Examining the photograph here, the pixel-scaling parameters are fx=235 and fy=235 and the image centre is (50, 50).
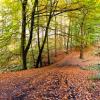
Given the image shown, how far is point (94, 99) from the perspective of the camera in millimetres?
7953

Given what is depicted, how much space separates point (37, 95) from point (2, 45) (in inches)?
297

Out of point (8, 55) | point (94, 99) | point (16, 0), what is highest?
point (16, 0)

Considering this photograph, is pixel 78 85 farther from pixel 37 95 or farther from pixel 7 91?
pixel 7 91

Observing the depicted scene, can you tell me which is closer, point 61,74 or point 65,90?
point 65,90

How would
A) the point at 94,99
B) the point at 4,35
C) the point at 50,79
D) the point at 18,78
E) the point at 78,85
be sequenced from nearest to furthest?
the point at 94,99 → the point at 78,85 → the point at 50,79 → the point at 18,78 → the point at 4,35

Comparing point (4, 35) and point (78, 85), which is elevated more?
point (4, 35)

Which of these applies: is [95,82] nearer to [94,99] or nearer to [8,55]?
[94,99]

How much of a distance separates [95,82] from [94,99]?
1820mm

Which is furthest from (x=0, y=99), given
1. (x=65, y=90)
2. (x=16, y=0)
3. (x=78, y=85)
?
(x=16, y=0)

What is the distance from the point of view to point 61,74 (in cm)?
1080

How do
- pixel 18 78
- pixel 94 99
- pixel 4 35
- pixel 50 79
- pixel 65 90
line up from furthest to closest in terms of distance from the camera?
pixel 4 35 < pixel 18 78 < pixel 50 79 < pixel 65 90 < pixel 94 99

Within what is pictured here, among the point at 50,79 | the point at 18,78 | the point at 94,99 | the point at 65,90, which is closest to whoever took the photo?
the point at 94,99

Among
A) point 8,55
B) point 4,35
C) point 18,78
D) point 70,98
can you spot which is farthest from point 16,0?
point 70,98

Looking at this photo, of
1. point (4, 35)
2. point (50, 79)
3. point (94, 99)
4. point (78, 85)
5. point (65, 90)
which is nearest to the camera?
point (94, 99)
